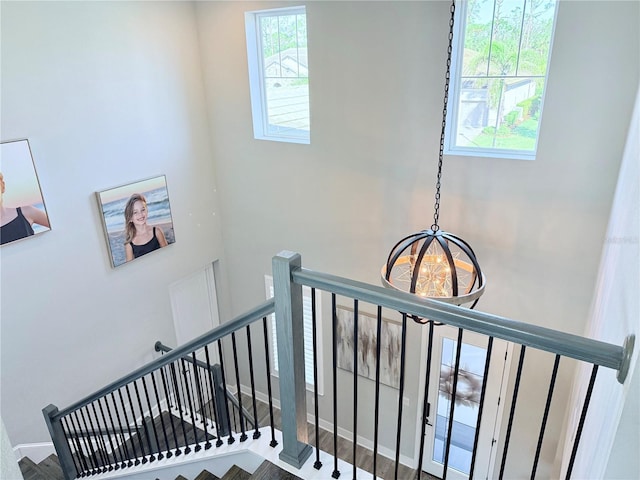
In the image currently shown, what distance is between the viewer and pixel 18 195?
154 inches

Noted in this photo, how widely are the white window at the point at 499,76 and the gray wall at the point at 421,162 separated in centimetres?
17

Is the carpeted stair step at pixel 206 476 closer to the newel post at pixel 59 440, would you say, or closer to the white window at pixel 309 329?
the newel post at pixel 59 440

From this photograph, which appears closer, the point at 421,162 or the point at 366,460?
the point at 421,162

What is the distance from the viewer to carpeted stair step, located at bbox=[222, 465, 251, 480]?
7.13 feet

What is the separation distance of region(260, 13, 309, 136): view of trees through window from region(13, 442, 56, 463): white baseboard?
4.03m

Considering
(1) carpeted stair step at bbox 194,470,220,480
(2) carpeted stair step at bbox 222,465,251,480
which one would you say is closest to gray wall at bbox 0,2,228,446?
(1) carpeted stair step at bbox 194,470,220,480

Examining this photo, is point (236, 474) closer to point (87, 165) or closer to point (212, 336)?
point (212, 336)

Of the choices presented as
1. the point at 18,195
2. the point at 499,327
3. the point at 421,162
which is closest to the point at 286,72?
the point at 421,162

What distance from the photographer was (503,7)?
3582 mm

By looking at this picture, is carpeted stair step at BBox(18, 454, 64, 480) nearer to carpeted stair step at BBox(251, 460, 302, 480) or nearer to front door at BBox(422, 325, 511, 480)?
carpeted stair step at BBox(251, 460, 302, 480)

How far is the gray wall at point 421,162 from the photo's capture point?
130 inches

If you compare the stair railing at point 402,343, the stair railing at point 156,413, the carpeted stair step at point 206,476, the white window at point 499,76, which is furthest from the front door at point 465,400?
the stair railing at point 402,343

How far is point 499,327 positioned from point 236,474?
1.55 meters

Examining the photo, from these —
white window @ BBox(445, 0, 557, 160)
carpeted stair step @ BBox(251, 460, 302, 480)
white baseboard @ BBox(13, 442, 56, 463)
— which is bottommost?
white baseboard @ BBox(13, 442, 56, 463)
